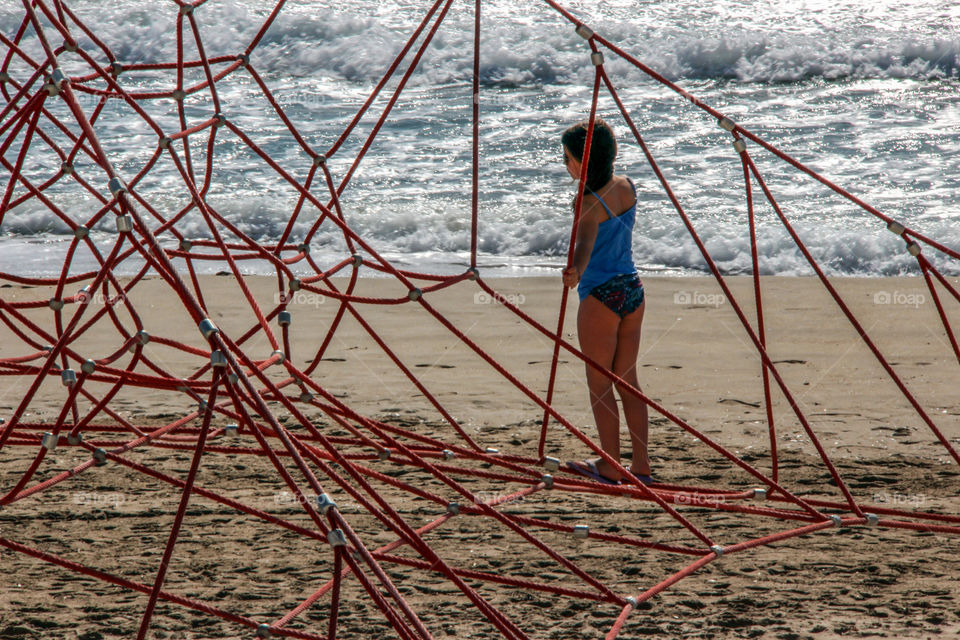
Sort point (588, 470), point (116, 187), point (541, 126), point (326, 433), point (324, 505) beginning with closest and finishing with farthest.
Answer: point (324, 505) < point (116, 187) < point (588, 470) < point (326, 433) < point (541, 126)

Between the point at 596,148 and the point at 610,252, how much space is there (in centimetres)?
32

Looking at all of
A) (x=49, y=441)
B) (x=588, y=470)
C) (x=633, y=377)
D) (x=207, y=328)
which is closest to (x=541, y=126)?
(x=633, y=377)

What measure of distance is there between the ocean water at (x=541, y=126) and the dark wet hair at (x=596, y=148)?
3475 mm

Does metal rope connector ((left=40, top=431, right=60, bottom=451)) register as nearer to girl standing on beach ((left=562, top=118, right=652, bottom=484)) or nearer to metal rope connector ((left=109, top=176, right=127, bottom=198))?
metal rope connector ((left=109, top=176, right=127, bottom=198))

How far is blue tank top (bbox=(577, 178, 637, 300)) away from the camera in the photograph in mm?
3098

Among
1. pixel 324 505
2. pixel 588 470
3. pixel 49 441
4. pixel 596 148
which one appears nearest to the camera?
pixel 324 505

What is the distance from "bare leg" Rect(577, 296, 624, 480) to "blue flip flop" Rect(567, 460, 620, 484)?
0.02 meters

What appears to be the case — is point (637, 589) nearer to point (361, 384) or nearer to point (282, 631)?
point (282, 631)

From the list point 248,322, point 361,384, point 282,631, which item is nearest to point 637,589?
point 282,631

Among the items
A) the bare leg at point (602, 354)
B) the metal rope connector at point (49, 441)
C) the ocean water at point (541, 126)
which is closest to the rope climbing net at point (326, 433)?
the metal rope connector at point (49, 441)

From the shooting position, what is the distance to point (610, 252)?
3.13m

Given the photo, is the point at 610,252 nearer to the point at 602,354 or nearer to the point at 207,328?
the point at 602,354

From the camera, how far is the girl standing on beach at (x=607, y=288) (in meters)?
3.03

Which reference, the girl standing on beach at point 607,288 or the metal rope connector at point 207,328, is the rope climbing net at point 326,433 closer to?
the metal rope connector at point 207,328
